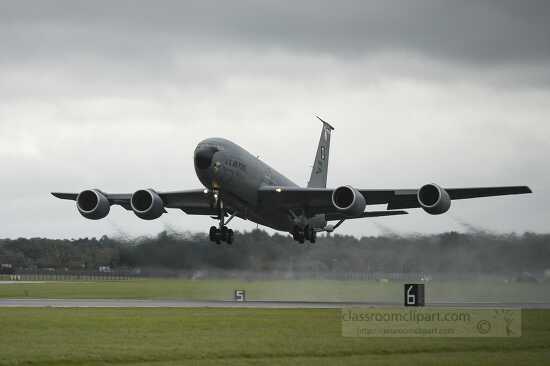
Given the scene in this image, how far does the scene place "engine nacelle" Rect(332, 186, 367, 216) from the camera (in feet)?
168

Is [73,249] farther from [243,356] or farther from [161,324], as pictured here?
[243,356]

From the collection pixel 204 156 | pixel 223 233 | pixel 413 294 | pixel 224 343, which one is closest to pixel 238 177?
pixel 204 156

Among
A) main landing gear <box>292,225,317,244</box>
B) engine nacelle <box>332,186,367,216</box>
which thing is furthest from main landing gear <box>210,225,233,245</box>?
engine nacelle <box>332,186,367,216</box>

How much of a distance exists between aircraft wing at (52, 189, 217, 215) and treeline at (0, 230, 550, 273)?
4336 mm

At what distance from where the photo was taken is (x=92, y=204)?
55062 mm

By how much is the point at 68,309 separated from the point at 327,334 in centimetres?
1461

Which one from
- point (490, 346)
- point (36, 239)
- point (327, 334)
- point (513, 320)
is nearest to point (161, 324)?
point (327, 334)

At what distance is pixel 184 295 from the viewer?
57.7 meters

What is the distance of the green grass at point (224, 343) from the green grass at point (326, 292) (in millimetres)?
18676

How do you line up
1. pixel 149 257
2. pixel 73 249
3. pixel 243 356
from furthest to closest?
pixel 73 249 < pixel 149 257 < pixel 243 356

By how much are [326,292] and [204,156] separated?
1741 centimetres

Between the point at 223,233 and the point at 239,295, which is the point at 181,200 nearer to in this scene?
the point at 223,233

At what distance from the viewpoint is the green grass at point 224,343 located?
2438cm

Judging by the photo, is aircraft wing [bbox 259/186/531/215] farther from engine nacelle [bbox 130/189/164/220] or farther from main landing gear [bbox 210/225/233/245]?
engine nacelle [bbox 130/189/164/220]
